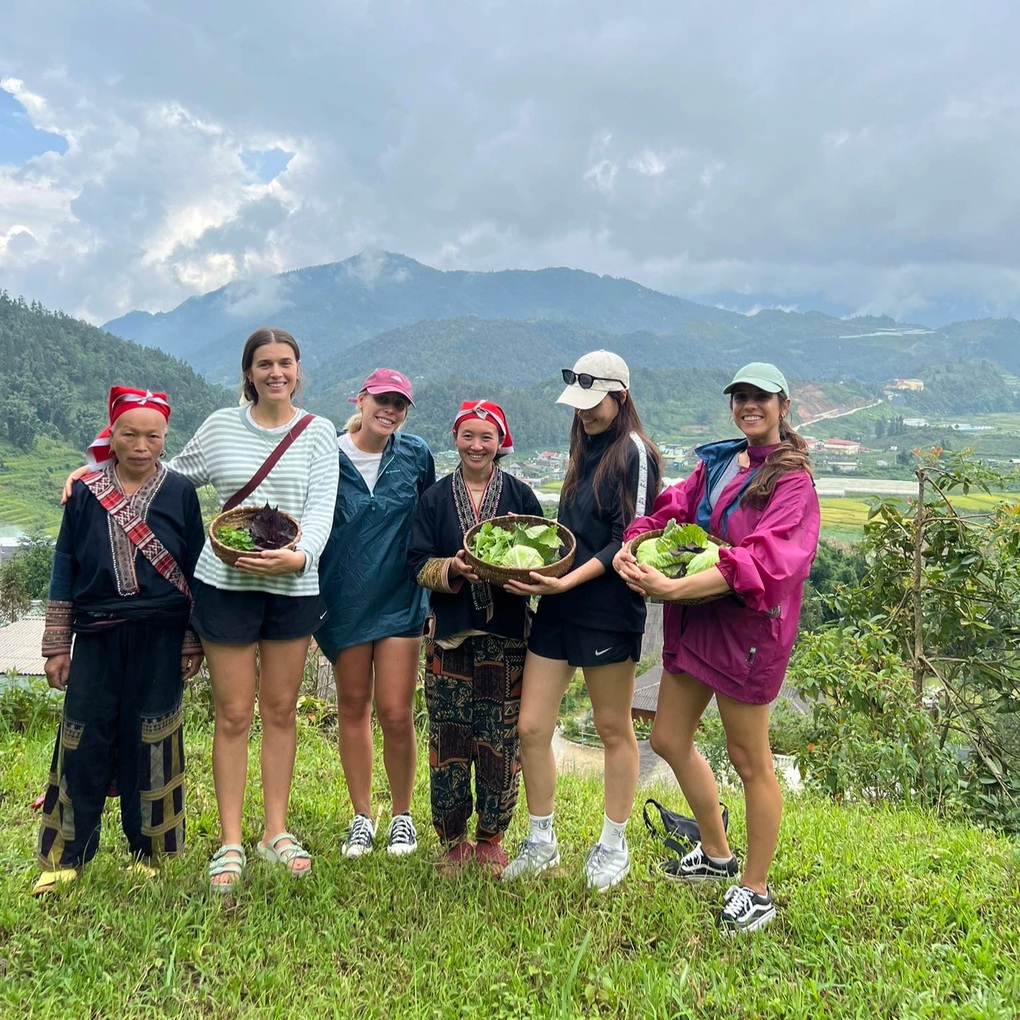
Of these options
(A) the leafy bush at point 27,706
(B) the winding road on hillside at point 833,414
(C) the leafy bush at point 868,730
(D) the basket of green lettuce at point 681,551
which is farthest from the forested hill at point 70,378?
(B) the winding road on hillside at point 833,414

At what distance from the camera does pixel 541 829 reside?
3.43m

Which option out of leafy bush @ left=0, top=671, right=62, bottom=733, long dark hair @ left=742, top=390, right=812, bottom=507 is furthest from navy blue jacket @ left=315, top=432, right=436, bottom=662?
leafy bush @ left=0, top=671, right=62, bottom=733

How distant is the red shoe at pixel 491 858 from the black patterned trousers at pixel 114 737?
146cm

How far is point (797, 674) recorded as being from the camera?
6043 millimetres

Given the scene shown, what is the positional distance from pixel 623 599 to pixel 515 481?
0.76 meters

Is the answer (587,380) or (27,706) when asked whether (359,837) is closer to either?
(587,380)

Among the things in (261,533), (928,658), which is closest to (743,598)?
(261,533)

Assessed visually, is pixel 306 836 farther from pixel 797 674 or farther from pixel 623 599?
pixel 797 674

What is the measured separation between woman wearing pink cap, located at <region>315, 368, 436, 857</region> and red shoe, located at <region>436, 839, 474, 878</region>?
22 cm

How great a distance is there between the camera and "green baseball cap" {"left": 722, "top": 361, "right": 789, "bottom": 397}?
2928 millimetres

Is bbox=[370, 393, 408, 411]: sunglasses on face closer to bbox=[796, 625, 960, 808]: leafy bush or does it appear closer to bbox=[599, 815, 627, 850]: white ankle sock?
bbox=[599, 815, 627, 850]: white ankle sock

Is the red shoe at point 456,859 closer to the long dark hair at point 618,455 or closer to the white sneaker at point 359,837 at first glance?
the white sneaker at point 359,837

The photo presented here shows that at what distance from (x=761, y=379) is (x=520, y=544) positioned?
3.92 ft

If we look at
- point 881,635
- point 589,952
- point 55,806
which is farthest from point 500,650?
point 881,635
